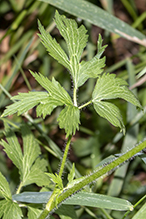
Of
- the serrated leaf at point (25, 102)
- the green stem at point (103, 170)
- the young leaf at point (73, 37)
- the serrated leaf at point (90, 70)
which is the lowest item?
the green stem at point (103, 170)

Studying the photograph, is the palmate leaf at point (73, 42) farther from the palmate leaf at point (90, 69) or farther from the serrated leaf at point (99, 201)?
the serrated leaf at point (99, 201)

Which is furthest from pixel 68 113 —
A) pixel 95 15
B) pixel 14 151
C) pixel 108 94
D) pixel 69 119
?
pixel 95 15

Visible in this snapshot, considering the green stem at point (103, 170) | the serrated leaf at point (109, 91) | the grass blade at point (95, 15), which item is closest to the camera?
the green stem at point (103, 170)

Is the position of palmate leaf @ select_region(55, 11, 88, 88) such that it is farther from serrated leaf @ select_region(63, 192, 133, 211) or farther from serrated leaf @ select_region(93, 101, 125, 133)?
serrated leaf @ select_region(63, 192, 133, 211)

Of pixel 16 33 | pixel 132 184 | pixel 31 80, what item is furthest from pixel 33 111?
pixel 132 184

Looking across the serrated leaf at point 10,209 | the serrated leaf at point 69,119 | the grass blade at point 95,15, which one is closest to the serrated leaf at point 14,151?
the serrated leaf at point 10,209

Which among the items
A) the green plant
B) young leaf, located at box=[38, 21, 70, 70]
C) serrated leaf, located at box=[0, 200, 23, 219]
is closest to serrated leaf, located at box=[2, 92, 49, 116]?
the green plant

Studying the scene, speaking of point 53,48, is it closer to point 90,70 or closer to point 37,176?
point 90,70
